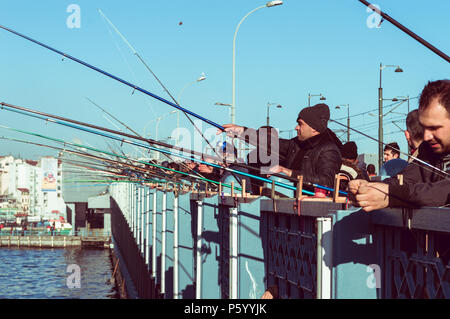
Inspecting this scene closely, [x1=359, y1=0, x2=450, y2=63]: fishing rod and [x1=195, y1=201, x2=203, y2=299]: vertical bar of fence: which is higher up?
[x1=359, y1=0, x2=450, y2=63]: fishing rod

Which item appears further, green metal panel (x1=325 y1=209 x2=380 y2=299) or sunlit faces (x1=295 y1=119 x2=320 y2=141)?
sunlit faces (x1=295 y1=119 x2=320 y2=141)

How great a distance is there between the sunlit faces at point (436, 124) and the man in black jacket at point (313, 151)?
6.49 ft

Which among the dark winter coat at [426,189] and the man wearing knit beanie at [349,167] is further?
the man wearing knit beanie at [349,167]

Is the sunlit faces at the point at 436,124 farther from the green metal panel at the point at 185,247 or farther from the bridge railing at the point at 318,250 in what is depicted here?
the green metal panel at the point at 185,247

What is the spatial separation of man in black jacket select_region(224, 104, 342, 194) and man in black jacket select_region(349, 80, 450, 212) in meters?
1.87

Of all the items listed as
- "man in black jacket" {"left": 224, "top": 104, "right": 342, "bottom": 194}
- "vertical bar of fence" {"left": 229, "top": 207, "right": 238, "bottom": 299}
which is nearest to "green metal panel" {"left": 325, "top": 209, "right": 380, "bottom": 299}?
"man in black jacket" {"left": 224, "top": 104, "right": 342, "bottom": 194}

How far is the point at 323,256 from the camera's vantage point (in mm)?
5371

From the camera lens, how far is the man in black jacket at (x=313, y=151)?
620 centimetres

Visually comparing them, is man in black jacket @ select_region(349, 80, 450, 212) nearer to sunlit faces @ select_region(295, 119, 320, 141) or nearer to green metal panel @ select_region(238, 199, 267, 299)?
sunlit faces @ select_region(295, 119, 320, 141)

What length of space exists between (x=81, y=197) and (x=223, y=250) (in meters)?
95.9

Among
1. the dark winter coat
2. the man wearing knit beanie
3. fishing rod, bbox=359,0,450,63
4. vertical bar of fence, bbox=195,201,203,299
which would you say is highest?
fishing rod, bbox=359,0,450,63

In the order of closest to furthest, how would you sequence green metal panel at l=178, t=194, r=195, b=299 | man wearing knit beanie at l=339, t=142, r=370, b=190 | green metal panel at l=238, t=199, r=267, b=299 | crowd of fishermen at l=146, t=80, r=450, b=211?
crowd of fishermen at l=146, t=80, r=450, b=211 < man wearing knit beanie at l=339, t=142, r=370, b=190 < green metal panel at l=238, t=199, r=267, b=299 < green metal panel at l=178, t=194, r=195, b=299

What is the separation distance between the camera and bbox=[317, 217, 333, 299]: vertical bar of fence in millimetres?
5262

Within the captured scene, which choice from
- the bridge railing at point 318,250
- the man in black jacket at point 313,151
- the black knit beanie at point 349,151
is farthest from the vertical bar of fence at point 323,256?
the black knit beanie at point 349,151
